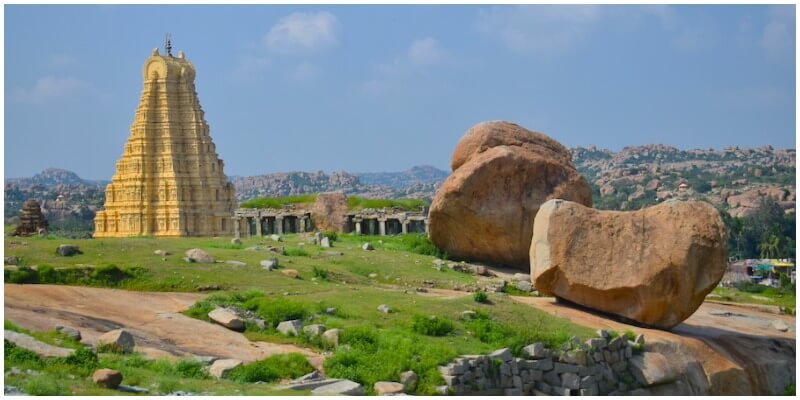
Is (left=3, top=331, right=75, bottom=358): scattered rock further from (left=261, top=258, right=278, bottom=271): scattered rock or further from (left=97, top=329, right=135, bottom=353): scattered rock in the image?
(left=261, top=258, right=278, bottom=271): scattered rock

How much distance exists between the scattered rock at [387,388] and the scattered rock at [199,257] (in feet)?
29.4

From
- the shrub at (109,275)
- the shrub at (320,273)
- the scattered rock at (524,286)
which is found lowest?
the scattered rock at (524,286)

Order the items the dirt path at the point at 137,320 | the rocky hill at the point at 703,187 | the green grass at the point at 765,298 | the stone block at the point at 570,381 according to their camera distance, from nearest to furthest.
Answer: the dirt path at the point at 137,320 < the stone block at the point at 570,381 < the green grass at the point at 765,298 < the rocky hill at the point at 703,187

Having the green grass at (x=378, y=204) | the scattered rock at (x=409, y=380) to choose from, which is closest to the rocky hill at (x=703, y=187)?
the green grass at (x=378, y=204)

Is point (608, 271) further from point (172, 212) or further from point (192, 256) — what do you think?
point (172, 212)

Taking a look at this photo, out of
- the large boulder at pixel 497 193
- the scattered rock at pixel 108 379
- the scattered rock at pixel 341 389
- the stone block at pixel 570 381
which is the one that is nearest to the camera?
the scattered rock at pixel 108 379

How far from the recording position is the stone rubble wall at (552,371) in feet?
53.0

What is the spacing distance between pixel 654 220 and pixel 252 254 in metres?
9.63

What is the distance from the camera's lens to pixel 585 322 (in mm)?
19531

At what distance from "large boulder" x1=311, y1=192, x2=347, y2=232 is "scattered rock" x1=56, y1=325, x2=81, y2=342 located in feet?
85.1

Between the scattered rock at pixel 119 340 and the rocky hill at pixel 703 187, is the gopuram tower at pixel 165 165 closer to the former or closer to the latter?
the scattered rock at pixel 119 340

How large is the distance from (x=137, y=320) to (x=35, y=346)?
313 cm

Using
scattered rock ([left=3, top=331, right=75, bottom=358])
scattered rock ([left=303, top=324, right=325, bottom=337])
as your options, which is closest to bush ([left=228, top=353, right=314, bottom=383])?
scattered rock ([left=303, top=324, right=325, bottom=337])

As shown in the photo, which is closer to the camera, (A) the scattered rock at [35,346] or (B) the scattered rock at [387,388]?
(A) the scattered rock at [35,346]
